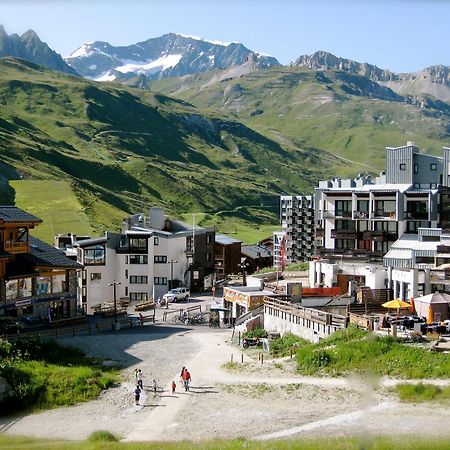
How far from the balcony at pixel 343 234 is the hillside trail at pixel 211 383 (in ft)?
81.9

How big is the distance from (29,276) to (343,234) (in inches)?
1342

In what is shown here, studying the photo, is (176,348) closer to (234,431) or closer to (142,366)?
(142,366)

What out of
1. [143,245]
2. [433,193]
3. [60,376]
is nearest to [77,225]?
[143,245]

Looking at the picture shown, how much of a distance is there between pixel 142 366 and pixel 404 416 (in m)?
22.7

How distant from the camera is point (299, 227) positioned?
158 m

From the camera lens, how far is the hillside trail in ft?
123

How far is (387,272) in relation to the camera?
2477 inches

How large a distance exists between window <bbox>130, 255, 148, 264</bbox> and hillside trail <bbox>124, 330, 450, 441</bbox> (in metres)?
34.0

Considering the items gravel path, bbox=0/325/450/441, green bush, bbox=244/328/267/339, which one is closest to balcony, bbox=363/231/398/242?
green bush, bbox=244/328/267/339

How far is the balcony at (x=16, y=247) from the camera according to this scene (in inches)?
→ 2552

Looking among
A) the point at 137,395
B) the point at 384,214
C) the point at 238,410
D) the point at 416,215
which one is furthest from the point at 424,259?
the point at 137,395

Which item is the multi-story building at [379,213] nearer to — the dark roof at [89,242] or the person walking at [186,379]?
the person walking at [186,379]

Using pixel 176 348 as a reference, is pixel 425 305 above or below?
above

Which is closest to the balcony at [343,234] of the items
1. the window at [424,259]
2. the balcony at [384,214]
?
the balcony at [384,214]
